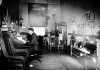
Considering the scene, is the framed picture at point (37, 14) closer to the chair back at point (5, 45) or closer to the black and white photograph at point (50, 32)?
the black and white photograph at point (50, 32)

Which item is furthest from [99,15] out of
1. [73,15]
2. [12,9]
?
[12,9]

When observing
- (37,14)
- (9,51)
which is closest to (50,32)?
(37,14)

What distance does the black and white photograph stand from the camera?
13.1 ft

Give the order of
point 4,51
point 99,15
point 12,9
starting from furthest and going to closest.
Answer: point 99,15 < point 12,9 < point 4,51

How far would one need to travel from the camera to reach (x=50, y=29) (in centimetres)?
416

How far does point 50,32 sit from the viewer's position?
4.16 meters

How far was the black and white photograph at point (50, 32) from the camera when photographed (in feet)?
13.1

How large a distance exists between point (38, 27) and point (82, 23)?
1.26m

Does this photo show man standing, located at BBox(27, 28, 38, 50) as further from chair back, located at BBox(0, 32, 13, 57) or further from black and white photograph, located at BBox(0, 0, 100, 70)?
chair back, located at BBox(0, 32, 13, 57)

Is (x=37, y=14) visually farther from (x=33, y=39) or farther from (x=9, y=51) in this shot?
(x=9, y=51)

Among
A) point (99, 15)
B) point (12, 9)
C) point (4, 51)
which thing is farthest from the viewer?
point (99, 15)

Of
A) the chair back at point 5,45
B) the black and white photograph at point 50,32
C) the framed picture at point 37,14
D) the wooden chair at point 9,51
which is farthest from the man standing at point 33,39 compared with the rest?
the chair back at point 5,45

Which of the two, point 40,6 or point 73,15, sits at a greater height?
point 40,6

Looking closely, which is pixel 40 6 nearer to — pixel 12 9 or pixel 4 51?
pixel 12 9
